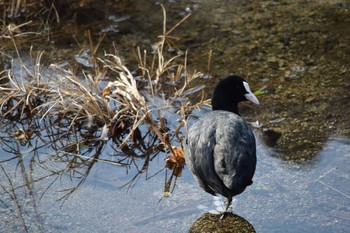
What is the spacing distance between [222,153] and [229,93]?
0.78m

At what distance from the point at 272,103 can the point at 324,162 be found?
902mm

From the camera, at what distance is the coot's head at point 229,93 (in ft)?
16.0

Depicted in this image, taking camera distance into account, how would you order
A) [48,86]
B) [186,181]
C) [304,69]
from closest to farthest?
[186,181] < [48,86] < [304,69]

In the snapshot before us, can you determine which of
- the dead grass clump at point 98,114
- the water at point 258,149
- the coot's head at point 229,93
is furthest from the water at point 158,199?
the coot's head at point 229,93

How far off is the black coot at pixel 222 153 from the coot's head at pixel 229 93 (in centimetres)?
17

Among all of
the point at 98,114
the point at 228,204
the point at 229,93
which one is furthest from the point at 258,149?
the point at 98,114

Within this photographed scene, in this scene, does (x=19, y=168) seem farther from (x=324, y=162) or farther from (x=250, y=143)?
(x=324, y=162)

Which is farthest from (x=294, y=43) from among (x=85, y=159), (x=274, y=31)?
(x=85, y=159)

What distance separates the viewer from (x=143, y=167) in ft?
16.3

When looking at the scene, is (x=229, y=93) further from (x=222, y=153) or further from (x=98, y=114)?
(x=98, y=114)

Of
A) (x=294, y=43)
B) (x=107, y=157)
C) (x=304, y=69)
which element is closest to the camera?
(x=107, y=157)

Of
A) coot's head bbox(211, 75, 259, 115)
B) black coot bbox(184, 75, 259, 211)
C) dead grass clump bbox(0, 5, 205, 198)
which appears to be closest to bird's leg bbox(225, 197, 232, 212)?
black coot bbox(184, 75, 259, 211)

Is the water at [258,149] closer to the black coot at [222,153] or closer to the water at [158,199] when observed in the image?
the water at [158,199]

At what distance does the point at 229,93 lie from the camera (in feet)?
16.0
